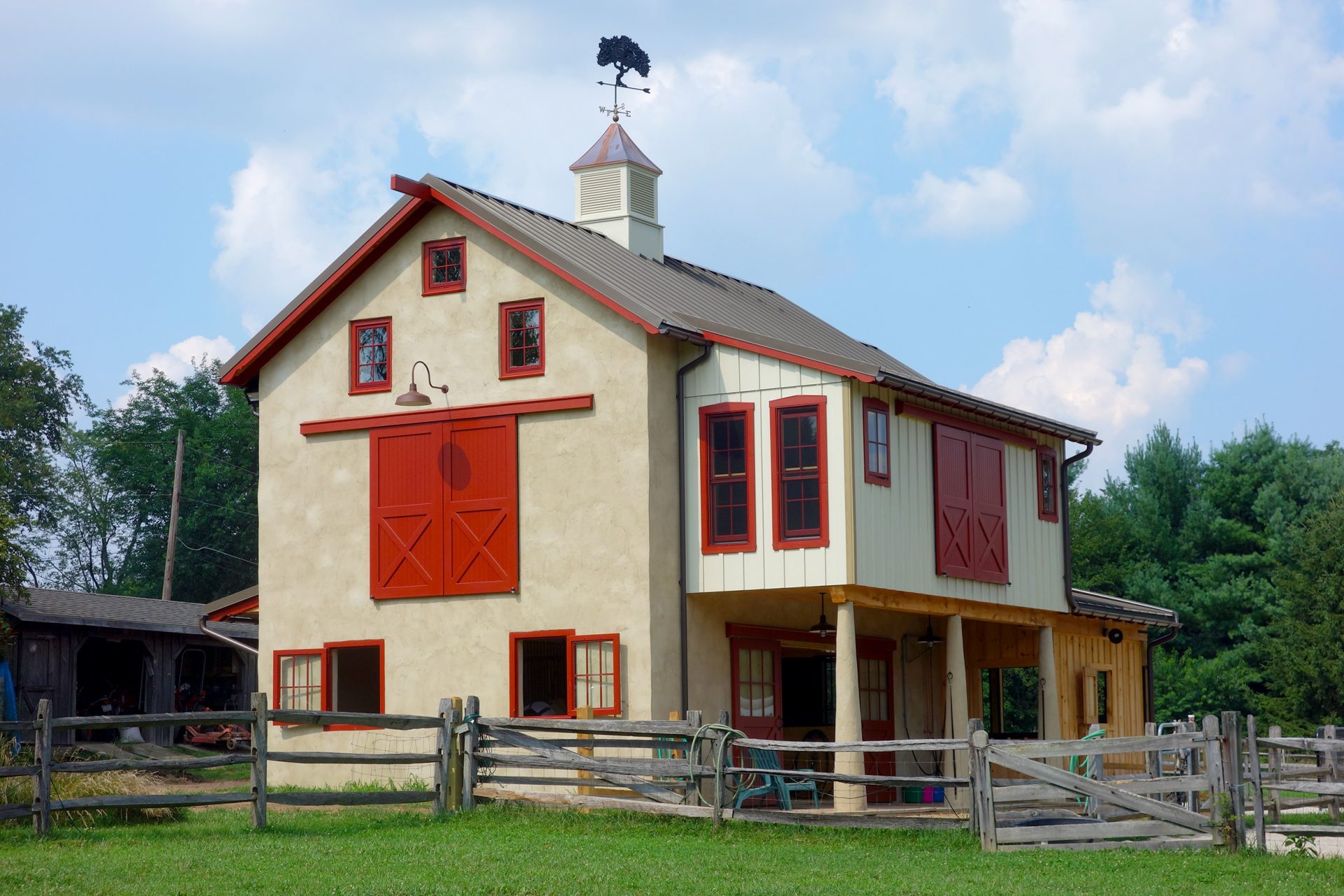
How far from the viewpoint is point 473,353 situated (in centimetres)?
2216

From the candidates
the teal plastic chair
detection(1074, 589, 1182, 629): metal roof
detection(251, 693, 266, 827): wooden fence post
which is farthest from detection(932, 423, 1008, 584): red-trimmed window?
detection(251, 693, 266, 827): wooden fence post

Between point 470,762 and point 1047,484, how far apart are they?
1120 centimetres

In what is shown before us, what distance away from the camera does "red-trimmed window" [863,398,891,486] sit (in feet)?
67.9

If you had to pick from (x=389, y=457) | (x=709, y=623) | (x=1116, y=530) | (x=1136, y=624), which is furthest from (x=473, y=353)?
(x=1116, y=530)

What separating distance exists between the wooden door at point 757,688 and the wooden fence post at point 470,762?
176 inches

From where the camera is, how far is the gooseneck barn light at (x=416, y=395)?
21203 millimetres

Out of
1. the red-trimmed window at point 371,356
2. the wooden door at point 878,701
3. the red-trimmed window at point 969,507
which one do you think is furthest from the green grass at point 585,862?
the wooden door at point 878,701

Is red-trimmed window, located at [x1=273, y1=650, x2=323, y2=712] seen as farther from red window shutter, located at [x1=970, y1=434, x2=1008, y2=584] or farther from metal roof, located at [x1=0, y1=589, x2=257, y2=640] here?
red window shutter, located at [x1=970, y1=434, x2=1008, y2=584]

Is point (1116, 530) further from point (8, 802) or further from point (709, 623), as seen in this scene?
point (8, 802)

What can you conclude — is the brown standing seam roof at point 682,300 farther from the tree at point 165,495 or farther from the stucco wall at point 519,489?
the tree at point 165,495

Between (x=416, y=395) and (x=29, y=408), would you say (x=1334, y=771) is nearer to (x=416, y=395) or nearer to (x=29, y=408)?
(x=416, y=395)

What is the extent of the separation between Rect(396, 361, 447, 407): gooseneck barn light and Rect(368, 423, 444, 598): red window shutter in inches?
19.9

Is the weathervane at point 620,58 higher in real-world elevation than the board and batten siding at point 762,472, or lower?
higher

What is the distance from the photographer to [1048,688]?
82.2 feet
